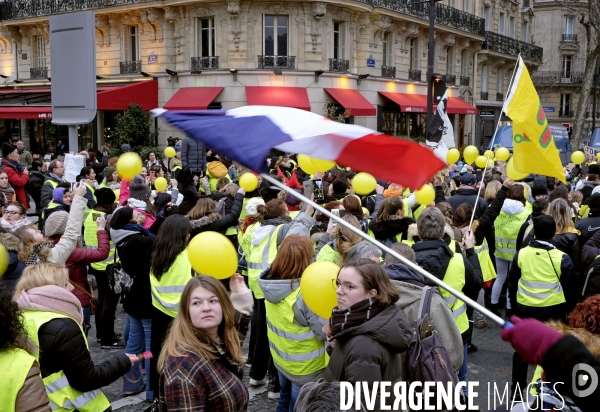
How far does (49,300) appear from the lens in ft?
10.3

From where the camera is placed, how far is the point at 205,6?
2328 centimetres

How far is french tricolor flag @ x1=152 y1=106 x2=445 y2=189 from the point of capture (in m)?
3.07

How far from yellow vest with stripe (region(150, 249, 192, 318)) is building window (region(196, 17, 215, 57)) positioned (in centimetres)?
2010

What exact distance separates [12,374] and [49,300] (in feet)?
2.31

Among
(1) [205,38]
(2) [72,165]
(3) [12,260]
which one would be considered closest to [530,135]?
(2) [72,165]

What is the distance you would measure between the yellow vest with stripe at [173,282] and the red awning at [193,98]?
18.0m

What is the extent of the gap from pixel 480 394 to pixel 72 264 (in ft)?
12.9

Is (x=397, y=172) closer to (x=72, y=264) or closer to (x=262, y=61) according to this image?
(x=72, y=264)

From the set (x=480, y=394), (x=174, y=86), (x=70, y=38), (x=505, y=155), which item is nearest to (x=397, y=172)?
→ (x=480, y=394)

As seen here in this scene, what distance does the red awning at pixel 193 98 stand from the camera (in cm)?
2242

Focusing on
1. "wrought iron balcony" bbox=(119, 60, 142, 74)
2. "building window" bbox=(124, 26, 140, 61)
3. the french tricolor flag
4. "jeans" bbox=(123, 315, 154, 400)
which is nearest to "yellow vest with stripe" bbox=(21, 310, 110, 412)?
the french tricolor flag

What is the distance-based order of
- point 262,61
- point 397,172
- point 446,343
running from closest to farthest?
point 397,172, point 446,343, point 262,61

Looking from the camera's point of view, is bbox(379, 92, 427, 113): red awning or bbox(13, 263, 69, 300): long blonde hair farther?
bbox(379, 92, 427, 113): red awning

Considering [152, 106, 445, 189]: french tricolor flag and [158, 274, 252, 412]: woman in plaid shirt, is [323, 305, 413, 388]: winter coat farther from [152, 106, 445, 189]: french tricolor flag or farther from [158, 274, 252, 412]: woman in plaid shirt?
[152, 106, 445, 189]: french tricolor flag
